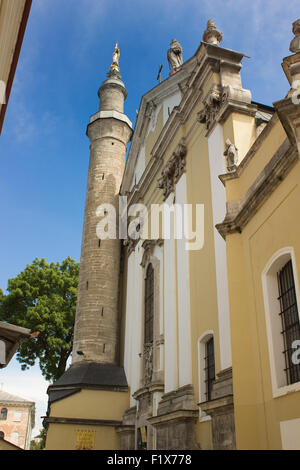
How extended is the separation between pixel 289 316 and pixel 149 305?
33.0 feet

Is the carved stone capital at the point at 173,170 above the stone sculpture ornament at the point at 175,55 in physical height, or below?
below

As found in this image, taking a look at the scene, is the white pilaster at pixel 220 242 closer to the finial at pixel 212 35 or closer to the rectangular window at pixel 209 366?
the rectangular window at pixel 209 366

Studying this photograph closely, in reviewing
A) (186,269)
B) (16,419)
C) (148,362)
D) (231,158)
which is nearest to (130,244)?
(148,362)

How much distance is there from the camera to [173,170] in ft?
51.3

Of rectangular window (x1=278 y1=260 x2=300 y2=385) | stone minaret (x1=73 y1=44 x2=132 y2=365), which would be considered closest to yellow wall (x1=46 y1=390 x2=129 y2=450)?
stone minaret (x1=73 y1=44 x2=132 y2=365)

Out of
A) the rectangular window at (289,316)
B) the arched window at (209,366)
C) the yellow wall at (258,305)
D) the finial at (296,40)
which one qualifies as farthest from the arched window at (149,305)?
the finial at (296,40)

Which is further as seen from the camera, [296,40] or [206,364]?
[206,364]

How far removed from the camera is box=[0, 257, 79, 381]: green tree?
23578mm

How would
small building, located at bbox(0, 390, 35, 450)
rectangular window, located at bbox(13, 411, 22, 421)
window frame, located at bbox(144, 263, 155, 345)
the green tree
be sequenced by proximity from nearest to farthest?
window frame, located at bbox(144, 263, 155, 345) < the green tree < small building, located at bbox(0, 390, 35, 450) < rectangular window, located at bbox(13, 411, 22, 421)

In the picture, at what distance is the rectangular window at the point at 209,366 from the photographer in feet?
35.1

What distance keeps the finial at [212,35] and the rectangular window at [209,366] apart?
9095 millimetres

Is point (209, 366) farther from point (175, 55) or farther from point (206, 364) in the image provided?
point (175, 55)

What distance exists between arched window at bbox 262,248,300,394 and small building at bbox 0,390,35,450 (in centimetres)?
3749

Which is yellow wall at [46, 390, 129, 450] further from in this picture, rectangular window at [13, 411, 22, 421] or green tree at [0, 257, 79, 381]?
rectangular window at [13, 411, 22, 421]
